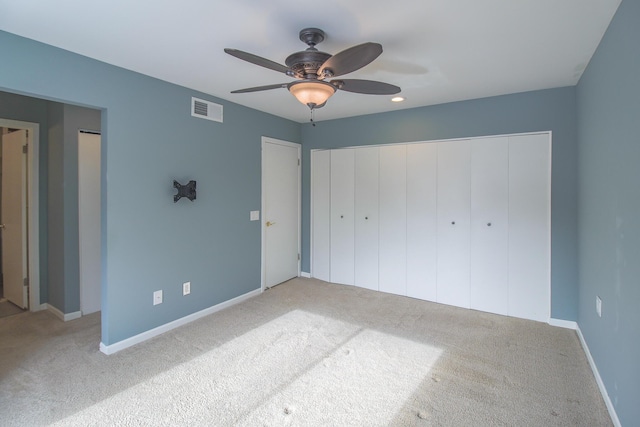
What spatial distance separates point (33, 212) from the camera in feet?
11.6

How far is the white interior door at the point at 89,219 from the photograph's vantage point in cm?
348

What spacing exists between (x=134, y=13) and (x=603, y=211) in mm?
3168

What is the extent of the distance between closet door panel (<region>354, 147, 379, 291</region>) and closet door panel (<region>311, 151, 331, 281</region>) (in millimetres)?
458

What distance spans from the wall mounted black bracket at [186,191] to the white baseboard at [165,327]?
119 centimetres

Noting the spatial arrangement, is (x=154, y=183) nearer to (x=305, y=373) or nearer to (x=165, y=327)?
(x=165, y=327)

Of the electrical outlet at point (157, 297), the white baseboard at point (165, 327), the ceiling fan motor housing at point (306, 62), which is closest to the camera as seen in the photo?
the ceiling fan motor housing at point (306, 62)

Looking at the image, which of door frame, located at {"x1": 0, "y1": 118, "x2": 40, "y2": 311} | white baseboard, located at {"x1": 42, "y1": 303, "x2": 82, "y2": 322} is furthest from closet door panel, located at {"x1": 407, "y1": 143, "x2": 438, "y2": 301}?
door frame, located at {"x1": 0, "y1": 118, "x2": 40, "y2": 311}

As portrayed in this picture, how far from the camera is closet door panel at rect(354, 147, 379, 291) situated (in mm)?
4352

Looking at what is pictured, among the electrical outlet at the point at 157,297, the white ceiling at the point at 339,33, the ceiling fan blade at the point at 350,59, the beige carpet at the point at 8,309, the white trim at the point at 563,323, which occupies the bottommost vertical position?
the white trim at the point at 563,323

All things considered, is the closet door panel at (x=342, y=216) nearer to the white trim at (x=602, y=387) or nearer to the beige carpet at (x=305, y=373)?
the beige carpet at (x=305, y=373)

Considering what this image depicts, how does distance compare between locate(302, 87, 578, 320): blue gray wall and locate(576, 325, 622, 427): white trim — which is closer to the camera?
locate(576, 325, 622, 427): white trim

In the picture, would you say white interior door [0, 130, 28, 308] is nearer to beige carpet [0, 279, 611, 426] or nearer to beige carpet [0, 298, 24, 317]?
beige carpet [0, 298, 24, 317]

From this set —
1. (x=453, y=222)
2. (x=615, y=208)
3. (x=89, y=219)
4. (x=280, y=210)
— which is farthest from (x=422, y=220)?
(x=89, y=219)

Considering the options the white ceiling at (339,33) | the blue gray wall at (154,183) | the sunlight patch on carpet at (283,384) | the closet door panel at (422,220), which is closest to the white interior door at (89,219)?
the blue gray wall at (154,183)
